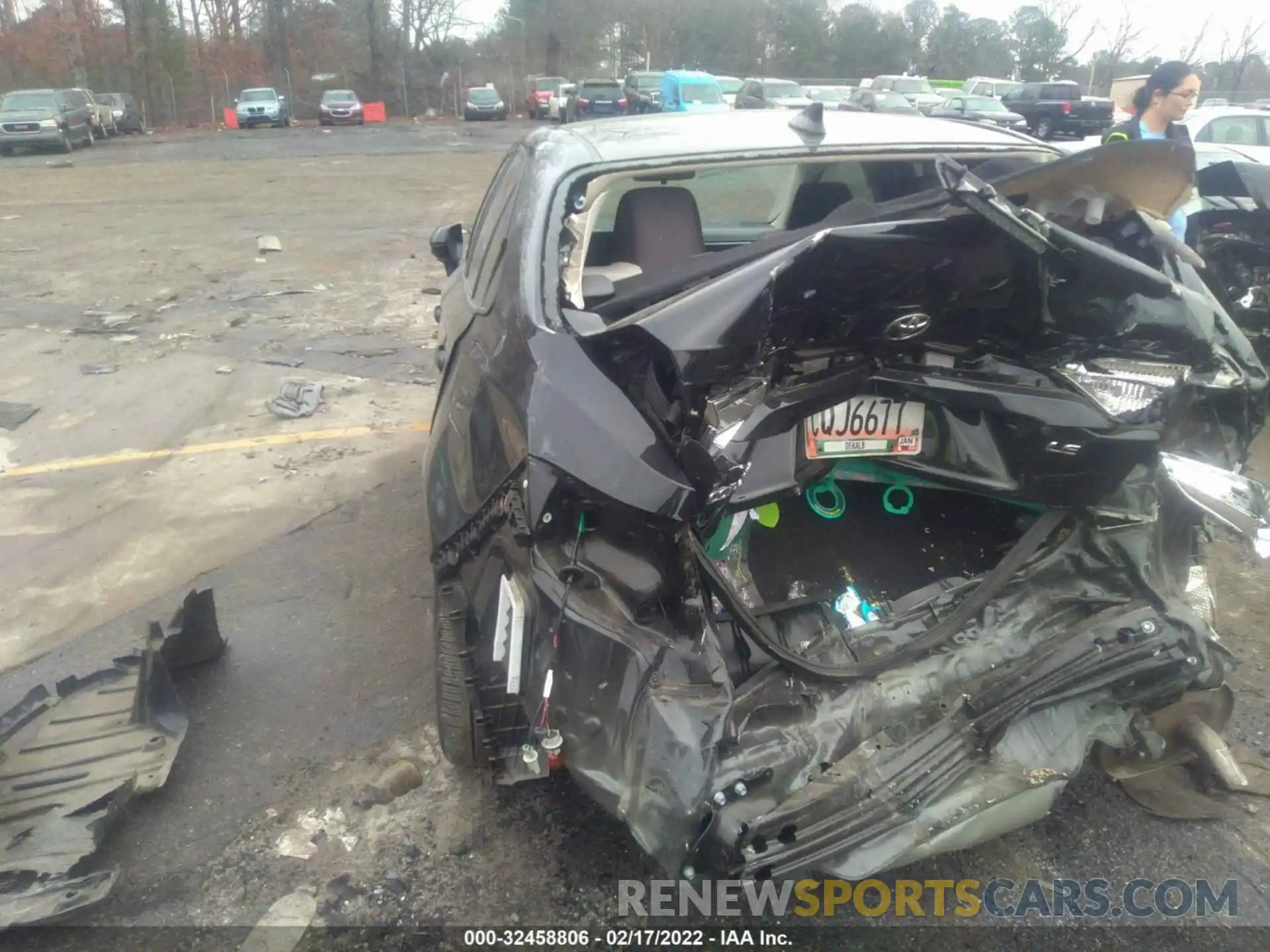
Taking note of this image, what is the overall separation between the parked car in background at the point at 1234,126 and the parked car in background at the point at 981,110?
13184 mm

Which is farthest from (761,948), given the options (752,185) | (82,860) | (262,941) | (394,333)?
(394,333)

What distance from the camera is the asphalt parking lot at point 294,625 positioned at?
8.38 ft

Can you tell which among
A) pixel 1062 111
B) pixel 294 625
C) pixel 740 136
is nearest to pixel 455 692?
pixel 294 625

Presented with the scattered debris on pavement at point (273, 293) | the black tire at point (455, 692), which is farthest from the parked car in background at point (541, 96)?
the black tire at point (455, 692)

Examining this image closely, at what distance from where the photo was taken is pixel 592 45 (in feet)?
159

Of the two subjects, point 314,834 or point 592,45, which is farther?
point 592,45

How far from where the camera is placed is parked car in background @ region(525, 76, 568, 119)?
122 ft

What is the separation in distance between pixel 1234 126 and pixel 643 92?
22.5m

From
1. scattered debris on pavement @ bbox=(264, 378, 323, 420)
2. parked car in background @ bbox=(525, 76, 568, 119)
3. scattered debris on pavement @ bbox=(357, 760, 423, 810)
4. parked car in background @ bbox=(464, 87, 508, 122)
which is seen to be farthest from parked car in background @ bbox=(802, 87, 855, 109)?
scattered debris on pavement @ bbox=(357, 760, 423, 810)

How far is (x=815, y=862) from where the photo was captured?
1.97m

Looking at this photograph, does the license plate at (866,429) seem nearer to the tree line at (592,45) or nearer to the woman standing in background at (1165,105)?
the woman standing in background at (1165,105)

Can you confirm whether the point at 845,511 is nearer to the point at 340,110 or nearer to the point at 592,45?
the point at 340,110

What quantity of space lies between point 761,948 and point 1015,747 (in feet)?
2.69

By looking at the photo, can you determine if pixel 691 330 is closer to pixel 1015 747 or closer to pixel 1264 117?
pixel 1015 747
